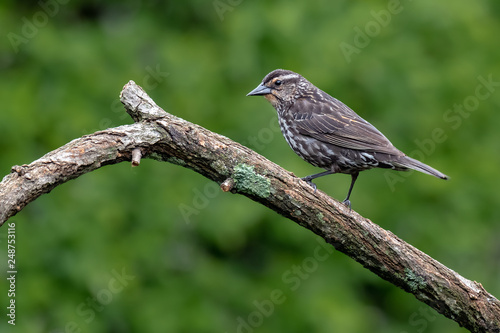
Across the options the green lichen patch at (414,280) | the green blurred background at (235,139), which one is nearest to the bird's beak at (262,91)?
the green blurred background at (235,139)

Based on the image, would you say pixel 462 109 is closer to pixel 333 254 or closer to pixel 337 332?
pixel 333 254

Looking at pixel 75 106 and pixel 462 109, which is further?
pixel 462 109

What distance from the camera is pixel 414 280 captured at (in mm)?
4609

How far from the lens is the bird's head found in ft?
21.8

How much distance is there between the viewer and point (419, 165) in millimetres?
5508

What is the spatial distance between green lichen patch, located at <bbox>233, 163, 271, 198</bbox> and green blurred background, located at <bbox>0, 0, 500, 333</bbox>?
2.72 m

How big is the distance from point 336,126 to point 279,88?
786 mm

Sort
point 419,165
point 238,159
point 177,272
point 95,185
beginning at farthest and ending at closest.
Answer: point 177,272, point 95,185, point 419,165, point 238,159

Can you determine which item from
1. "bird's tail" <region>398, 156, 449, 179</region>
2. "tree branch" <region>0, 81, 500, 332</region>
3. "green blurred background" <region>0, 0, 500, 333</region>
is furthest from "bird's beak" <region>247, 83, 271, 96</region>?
"tree branch" <region>0, 81, 500, 332</region>

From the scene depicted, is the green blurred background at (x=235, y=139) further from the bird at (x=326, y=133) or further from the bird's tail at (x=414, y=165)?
the bird's tail at (x=414, y=165)

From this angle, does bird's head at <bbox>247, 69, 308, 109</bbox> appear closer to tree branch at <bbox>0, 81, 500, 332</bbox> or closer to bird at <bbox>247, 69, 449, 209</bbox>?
bird at <bbox>247, 69, 449, 209</bbox>

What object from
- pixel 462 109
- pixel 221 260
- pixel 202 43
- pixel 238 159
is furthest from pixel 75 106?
pixel 462 109

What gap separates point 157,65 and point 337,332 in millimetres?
3429

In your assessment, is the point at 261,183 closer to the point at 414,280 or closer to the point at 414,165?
the point at 414,280
